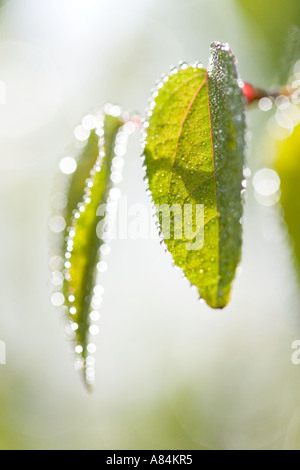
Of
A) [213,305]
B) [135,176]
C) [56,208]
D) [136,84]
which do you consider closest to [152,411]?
[135,176]

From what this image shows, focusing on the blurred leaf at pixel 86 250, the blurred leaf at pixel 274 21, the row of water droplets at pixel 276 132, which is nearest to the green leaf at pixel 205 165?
the blurred leaf at pixel 86 250

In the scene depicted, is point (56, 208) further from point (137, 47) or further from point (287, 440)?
point (287, 440)

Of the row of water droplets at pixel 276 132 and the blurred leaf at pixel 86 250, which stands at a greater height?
the row of water droplets at pixel 276 132

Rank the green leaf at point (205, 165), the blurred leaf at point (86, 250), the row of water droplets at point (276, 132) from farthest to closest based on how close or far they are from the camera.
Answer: the row of water droplets at point (276, 132) → the blurred leaf at point (86, 250) → the green leaf at point (205, 165)

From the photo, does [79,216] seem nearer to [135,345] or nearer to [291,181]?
[291,181]

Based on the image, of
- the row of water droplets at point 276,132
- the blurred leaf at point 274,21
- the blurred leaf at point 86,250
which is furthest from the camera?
the blurred leaf at point 274,21

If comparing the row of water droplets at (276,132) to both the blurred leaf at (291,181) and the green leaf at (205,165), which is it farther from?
the green leaf at (205,165)

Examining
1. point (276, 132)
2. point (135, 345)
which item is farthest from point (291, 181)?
Answer: point (135, 345)
